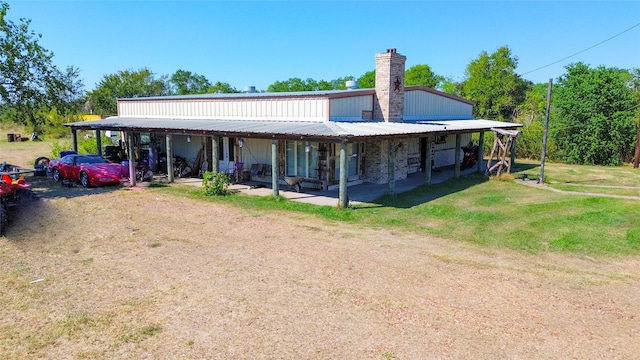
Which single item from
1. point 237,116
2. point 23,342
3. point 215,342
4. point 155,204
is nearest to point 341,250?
point 215,342

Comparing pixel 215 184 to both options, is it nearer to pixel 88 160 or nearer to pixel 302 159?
pixel 302 159

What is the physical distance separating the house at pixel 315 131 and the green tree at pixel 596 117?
34.4 feet

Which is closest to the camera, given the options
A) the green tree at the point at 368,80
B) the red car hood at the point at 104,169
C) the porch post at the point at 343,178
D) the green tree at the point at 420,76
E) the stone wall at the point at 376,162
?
the porch post at the point at 343,178

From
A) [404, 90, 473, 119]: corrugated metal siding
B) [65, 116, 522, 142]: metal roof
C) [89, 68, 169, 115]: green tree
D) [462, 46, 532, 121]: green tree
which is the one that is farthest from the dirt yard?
[89, 68, 169, 115]: green tree

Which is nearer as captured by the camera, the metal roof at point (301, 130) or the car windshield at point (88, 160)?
the metal roof at point (301, 130)

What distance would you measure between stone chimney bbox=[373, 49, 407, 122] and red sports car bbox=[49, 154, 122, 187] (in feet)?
38.7

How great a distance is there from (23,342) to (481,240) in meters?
9.55

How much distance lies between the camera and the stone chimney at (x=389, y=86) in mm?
18406

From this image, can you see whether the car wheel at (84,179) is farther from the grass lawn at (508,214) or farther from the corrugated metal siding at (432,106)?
the corrugated metal siding at (432,106)

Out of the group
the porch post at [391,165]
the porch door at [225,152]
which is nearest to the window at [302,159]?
the porch post at [391,165]

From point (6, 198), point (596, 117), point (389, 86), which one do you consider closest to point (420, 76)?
point (596, 117)

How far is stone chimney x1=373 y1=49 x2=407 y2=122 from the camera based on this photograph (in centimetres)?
1841

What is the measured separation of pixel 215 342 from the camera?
5.67m

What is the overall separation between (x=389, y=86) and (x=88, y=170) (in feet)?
44.1
